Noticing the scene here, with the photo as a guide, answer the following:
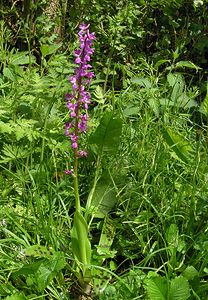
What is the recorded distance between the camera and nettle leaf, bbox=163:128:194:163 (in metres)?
2.41

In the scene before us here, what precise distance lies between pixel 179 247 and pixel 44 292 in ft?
1.67

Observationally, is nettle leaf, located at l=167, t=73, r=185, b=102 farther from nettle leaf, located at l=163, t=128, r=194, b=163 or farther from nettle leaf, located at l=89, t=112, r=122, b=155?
nettle leaf, located at l=89, t=112, r=122, b=155

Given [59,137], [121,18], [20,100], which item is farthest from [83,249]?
[121,18]

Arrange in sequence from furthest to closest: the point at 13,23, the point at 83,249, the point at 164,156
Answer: the point at 13,23, the point at 164,156, the point at 83,249

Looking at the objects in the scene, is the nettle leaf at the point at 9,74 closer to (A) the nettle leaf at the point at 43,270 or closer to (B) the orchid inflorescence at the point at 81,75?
(B) the orchid inflorescence at the point at 81,75

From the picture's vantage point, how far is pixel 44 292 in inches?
78.9

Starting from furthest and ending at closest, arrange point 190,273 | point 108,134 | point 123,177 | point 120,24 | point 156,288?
point 120,24 < point 123,177 < point 108,134 < point 190,273 < point 156,288

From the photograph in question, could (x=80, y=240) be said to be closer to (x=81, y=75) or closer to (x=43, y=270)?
(x=43, y=270)

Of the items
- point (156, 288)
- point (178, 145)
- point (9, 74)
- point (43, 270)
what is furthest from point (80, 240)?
point (9, 74)

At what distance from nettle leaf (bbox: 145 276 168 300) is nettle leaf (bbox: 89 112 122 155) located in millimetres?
620

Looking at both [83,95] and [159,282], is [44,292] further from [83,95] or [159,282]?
[83,95]

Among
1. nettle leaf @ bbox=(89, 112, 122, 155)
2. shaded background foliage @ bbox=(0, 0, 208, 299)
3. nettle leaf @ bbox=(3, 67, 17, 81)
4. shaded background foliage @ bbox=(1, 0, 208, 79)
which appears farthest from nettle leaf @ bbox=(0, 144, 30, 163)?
shaded background foliage @ bbox=(1, 0, 208, 79)

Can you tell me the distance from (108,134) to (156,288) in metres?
0.67

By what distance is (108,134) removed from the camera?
2199mm
